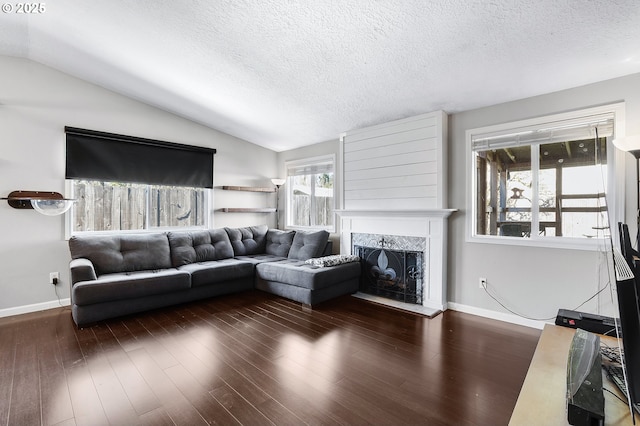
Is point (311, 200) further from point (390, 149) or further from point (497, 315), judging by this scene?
point (497, 315)

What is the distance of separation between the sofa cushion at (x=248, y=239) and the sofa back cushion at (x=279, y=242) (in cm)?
12

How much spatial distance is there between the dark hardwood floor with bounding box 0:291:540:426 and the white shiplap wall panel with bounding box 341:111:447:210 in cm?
148

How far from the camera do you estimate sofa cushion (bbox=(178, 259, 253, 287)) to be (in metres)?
3.78

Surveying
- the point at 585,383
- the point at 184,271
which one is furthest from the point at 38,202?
the point at 585,383

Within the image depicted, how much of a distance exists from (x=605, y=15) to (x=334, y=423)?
10.3ft

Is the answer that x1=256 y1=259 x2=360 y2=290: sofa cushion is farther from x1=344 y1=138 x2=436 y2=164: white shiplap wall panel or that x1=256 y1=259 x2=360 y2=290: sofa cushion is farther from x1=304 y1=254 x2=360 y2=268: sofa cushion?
x1=344 y1=138 x2=436 y2=164: white shiplap wall panel

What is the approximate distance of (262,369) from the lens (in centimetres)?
225

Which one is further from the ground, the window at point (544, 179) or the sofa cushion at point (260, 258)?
the window at point (544, 179)

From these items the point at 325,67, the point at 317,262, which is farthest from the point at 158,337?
the point at 325,67

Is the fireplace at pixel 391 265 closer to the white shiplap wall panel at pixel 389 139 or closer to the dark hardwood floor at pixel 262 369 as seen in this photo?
the dark hardwood floor at pixel 262 369

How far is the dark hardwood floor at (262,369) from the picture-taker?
5.79 ft

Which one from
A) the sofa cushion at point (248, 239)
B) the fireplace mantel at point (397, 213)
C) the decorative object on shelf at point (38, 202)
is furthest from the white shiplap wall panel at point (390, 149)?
the decorative object on shelf at point (38, 202)

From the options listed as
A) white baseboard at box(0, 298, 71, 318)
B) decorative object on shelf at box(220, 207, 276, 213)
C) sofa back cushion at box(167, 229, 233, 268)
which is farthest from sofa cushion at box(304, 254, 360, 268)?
white baseboard at box(0, 298, 71, 318)

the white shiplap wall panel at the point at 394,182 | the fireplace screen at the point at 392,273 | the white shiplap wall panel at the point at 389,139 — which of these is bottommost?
the fireplace screen at the point at 392,273
